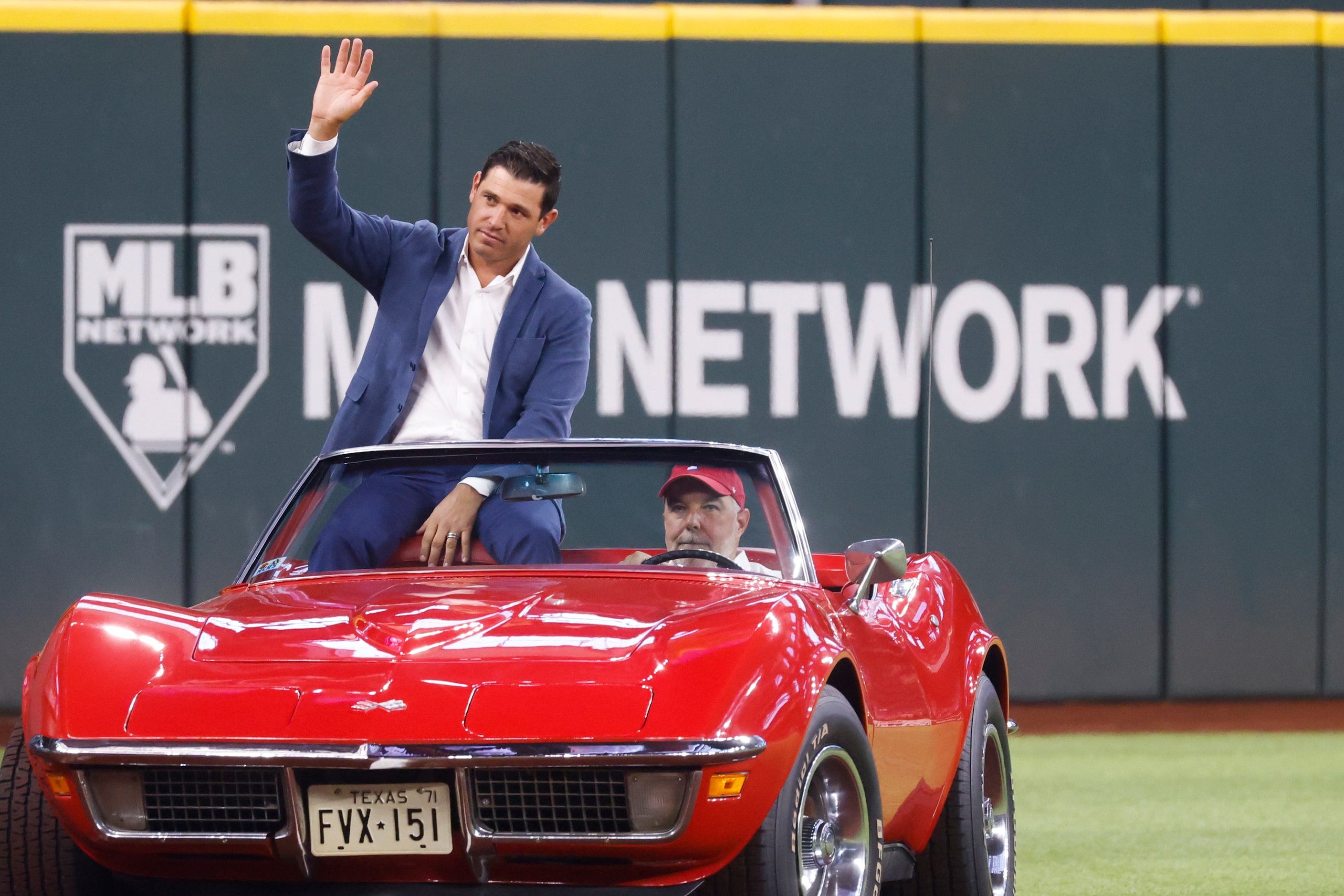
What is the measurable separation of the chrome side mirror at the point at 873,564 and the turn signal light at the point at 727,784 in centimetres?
93

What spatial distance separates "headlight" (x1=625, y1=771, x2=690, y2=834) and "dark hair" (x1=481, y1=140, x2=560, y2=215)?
2.17 meters

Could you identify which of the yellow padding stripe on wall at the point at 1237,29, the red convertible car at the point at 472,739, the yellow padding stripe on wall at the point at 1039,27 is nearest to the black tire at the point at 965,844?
the red convertible car at the point at 472,739

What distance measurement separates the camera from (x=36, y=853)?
3006 mm

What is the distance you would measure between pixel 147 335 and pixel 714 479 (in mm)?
6290

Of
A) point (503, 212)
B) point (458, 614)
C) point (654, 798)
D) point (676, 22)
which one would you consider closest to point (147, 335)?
point (676, 22)

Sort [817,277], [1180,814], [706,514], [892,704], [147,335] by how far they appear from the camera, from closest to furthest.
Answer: [892,704], [706,514], [1180,814], [147,335], [817,277]

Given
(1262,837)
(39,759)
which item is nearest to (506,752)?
(39,759)

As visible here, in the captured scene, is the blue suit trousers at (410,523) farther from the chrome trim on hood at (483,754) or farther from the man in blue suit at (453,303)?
the chrome trim on hood at (483,754)

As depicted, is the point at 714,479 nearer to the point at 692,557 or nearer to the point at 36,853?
the point at 692,557

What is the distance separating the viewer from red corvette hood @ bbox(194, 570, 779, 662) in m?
2.88

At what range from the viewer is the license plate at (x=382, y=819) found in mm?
2643

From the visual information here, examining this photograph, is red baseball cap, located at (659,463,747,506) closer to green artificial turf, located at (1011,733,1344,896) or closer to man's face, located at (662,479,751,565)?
man's face, located at (662,479,751,565)

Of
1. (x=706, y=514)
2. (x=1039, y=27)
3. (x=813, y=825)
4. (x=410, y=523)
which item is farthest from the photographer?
(x=1039, y=27)

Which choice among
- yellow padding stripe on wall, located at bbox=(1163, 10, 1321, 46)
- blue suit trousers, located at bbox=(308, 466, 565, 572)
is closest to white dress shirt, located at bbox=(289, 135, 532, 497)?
blue suit trousers, located at bbox=(308, 466, 565, 572)
